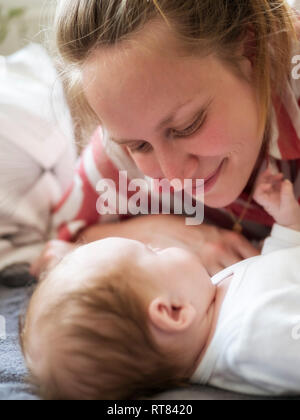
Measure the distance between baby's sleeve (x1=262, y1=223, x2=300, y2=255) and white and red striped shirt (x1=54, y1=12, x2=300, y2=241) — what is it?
2.4 inches

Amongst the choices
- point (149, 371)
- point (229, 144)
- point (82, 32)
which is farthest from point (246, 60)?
point (149, 371)

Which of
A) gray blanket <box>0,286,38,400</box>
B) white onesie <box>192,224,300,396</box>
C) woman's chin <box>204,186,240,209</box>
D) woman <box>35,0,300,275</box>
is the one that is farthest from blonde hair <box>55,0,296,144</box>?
gray blanket <box>0,286,38,400</box>

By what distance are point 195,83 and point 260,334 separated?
0.31 m

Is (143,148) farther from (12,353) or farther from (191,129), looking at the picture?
(12,353)

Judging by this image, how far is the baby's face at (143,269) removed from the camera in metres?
0.63

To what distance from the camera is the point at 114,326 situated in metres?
0.60

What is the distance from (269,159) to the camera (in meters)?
0.82

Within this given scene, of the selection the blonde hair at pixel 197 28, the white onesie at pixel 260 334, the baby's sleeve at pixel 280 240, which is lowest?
the white onesie at pixel 260 334

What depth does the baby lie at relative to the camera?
0.60 meters

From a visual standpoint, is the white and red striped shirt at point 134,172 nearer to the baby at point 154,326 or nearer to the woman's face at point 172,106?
the woman's face at point 172,106
